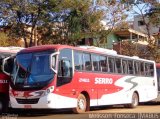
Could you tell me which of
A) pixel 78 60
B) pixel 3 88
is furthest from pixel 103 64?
pixel 3 88

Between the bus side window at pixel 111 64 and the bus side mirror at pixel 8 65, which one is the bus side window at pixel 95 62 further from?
the bus side mirror at pixel 8 65

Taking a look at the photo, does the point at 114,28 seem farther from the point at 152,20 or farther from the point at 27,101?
the point at 27,101

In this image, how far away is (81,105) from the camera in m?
17.7

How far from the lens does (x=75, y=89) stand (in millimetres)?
17266

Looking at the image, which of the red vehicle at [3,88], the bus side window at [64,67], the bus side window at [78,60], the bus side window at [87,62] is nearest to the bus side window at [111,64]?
the bus side window at [87,62]

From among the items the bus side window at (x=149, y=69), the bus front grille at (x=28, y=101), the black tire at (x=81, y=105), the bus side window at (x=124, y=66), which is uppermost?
the bus side window at (x=124, y=66)

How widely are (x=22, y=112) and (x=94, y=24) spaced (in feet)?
55.1

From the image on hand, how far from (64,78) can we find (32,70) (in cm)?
129

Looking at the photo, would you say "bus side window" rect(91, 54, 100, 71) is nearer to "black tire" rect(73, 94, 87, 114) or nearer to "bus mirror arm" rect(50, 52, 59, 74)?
"black tire" rect(73, 94, 87, 114)

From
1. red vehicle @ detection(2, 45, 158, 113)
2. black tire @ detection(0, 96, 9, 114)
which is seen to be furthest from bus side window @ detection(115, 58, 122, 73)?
black tire @ detection(0, 96, 9, 114)

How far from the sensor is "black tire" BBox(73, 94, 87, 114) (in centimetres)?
1745

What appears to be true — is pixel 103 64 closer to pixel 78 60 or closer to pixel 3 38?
pixel 78 60

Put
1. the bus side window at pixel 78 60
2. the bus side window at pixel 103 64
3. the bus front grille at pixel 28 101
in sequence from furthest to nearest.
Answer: the bus side window at pixel 103 64 → the bus side window at pixel 78 60 → the bus front grille at pixel 28 101

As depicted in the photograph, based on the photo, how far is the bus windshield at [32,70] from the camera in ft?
53.0
